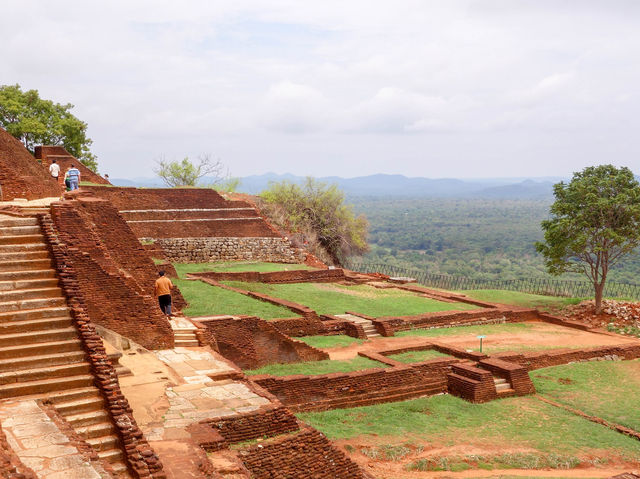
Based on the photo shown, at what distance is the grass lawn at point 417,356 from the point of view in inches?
589

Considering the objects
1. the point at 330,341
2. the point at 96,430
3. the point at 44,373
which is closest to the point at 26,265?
the point at 44,373

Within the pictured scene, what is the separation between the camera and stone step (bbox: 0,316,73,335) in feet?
24.4

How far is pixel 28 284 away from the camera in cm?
806

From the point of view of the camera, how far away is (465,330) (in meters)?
19.8

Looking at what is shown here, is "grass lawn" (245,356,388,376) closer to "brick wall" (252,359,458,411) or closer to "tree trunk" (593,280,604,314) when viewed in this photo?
"brick wall" (252,359,458,411)

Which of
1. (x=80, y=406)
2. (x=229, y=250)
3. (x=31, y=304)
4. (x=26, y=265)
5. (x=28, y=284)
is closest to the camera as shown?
(x=80, y=406)

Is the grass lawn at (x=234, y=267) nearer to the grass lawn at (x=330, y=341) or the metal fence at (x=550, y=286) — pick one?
the grass lawn at (x=330, y=341)

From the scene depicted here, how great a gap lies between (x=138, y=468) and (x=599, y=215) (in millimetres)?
20743

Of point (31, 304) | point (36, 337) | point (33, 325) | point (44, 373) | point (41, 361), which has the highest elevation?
point (31, 304)

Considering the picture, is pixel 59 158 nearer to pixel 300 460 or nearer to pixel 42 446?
pixel 300 460

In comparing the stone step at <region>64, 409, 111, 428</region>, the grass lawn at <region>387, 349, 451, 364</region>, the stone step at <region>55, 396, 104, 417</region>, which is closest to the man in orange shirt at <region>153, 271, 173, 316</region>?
the grass lawn at <region>387, 349, 451, 364</region>

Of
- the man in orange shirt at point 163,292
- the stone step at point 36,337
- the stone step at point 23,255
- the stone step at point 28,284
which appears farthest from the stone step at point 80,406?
the man in orange shirt at point 163,292

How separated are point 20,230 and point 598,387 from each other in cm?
1315

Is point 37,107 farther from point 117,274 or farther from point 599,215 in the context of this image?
point 599,215
